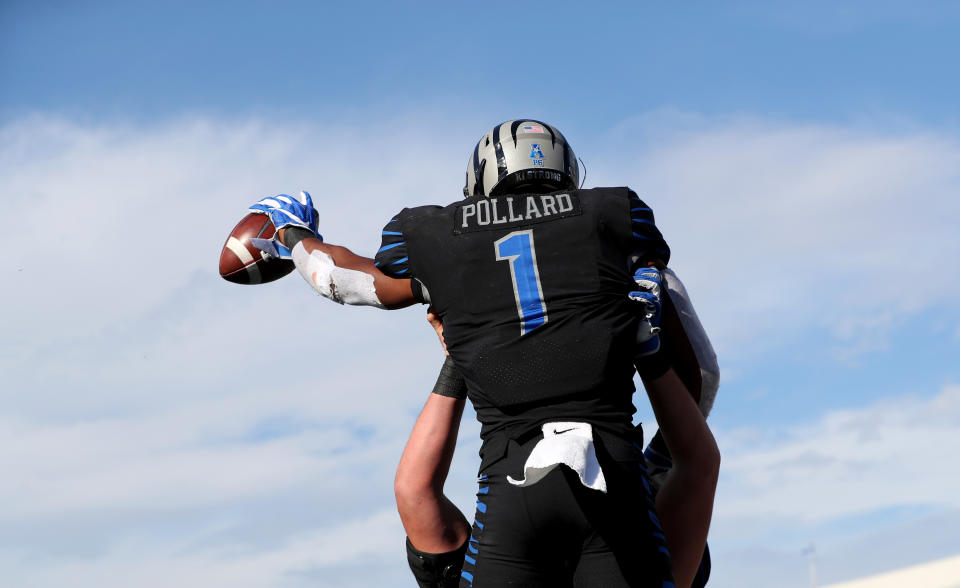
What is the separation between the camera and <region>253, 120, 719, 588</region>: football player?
4.05m

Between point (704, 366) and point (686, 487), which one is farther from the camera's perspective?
point (704, 366)

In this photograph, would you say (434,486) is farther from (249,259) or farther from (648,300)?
(648,300)

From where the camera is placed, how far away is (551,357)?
4.21 meters

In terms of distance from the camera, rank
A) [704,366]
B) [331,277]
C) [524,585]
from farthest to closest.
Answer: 1. [704,366]
2. [331,277]
3. [524,585]

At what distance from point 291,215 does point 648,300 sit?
199 cm

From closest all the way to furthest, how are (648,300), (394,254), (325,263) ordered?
(648,300), (394,254), (325,263)

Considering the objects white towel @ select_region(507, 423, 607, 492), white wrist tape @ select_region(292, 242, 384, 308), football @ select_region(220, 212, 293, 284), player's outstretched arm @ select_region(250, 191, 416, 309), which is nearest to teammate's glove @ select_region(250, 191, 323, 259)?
player's outstretched arm @ select_region(250, 191, 416, 309)

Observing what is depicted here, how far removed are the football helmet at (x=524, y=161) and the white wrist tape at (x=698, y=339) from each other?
1.01m

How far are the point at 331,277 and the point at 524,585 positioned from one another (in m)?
1.75

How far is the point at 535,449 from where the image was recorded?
4090mm

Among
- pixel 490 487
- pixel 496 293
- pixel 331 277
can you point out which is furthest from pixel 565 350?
pixel 331 277

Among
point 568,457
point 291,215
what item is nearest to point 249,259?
point 291,215

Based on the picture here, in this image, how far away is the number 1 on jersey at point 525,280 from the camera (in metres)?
4.25

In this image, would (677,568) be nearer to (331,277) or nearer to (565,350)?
(565,350)
